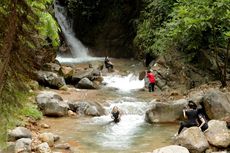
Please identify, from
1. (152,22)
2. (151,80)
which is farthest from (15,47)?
(152,22)

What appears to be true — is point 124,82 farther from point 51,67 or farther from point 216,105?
point 216,105

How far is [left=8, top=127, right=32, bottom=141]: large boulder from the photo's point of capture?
12133mm

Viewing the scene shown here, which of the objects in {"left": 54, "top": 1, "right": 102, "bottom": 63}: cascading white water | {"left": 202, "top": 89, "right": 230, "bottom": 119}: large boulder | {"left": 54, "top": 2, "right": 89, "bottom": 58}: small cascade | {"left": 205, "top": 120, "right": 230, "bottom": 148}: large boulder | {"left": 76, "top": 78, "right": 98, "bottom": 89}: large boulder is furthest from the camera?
{"left": 54, "top": 2, "right": 89, "bottom": 58}: small cascade

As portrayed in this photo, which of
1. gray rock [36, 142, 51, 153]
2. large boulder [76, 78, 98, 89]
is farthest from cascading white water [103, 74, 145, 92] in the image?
gray rock [36, 142, 51, 153]

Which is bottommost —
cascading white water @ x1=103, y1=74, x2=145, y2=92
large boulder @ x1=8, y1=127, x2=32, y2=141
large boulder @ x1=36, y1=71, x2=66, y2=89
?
large boulder @ x1=8, y1=127, x2=32, y2=141

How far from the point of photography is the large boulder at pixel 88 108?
16422 millimetres

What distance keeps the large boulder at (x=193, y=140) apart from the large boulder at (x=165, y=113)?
3252mm

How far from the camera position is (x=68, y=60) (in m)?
30.8

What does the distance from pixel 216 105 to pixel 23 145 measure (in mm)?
7226

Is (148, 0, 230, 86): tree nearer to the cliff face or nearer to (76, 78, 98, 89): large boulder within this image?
(76, 78, 98, 89): large boulder

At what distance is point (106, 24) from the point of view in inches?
1312

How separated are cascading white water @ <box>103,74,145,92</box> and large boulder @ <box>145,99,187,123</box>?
669 cm

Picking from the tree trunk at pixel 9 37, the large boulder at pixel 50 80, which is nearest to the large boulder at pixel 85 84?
the large boulder at pixel 50 80

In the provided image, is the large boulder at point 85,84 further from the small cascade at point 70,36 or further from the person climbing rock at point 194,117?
the small cascade at point 70,36
